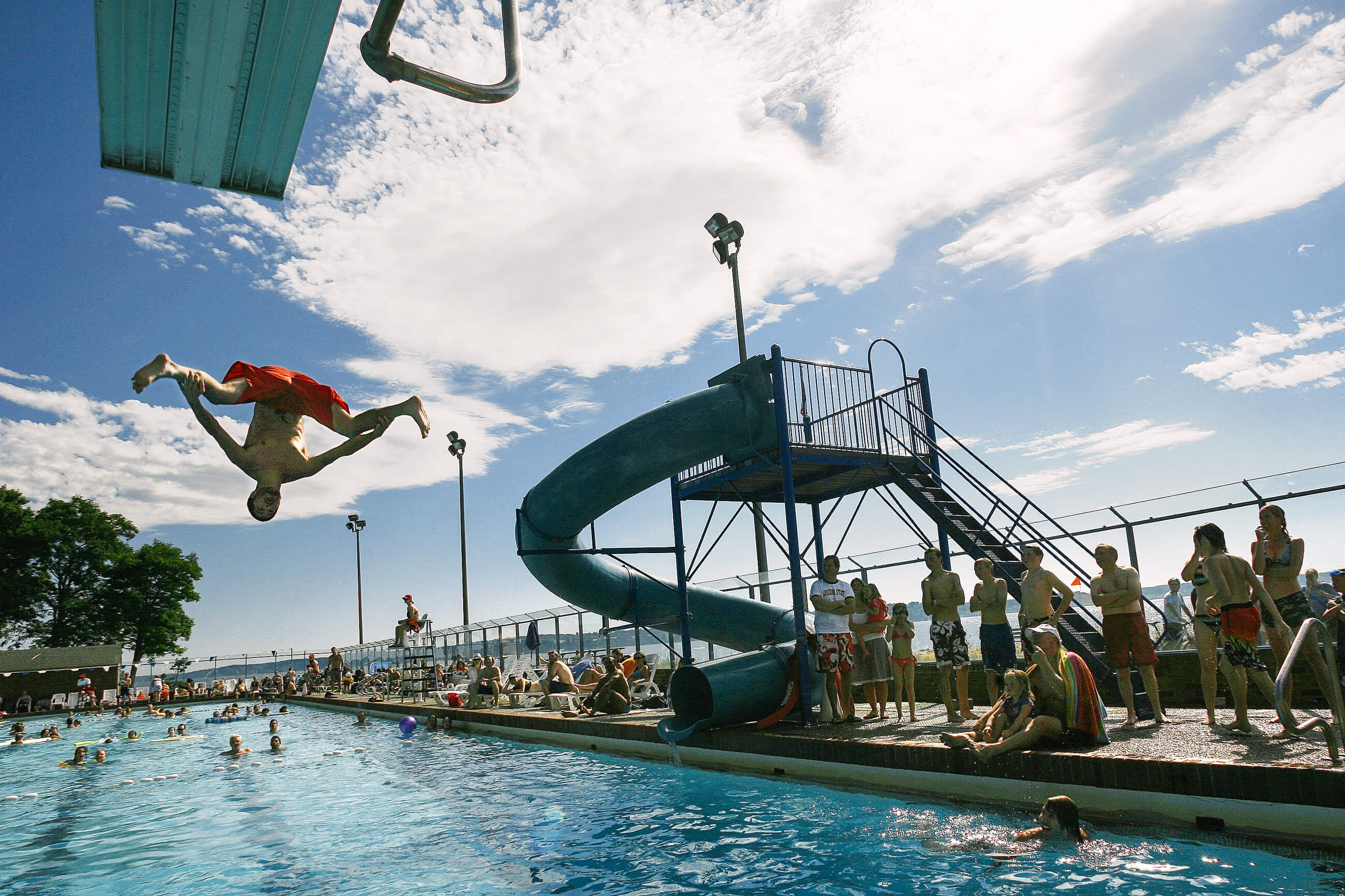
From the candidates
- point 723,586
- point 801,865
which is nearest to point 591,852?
point 801,865

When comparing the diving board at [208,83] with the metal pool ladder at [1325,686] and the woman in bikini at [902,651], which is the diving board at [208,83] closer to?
the metal pool ladder at [1325,686]

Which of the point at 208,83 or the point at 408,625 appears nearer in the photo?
the point at 208,83

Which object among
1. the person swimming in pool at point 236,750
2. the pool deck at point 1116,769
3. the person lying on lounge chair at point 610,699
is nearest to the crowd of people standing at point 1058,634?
the pool deck at point 1116,769

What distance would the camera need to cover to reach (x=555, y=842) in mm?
6766

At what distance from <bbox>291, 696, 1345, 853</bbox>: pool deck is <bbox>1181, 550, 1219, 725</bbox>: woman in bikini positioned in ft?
0.97

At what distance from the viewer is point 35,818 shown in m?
10.3

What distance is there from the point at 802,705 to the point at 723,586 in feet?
17.7

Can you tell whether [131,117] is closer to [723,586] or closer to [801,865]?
[801,865]

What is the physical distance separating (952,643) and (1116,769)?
2743mm

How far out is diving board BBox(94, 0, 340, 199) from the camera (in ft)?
8.30

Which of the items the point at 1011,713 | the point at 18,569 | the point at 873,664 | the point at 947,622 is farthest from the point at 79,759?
the point at 18,569

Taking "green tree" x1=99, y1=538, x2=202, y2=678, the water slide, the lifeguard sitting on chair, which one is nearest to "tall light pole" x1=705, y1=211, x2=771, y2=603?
A: the water slide

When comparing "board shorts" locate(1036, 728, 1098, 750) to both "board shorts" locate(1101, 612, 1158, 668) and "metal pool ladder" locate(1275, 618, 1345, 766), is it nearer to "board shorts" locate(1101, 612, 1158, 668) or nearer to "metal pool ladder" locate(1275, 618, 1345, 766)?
"board shorts" locate(1101, 612, 1158, 668)

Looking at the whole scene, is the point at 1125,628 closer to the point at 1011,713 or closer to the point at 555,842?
the point at 1011,713
